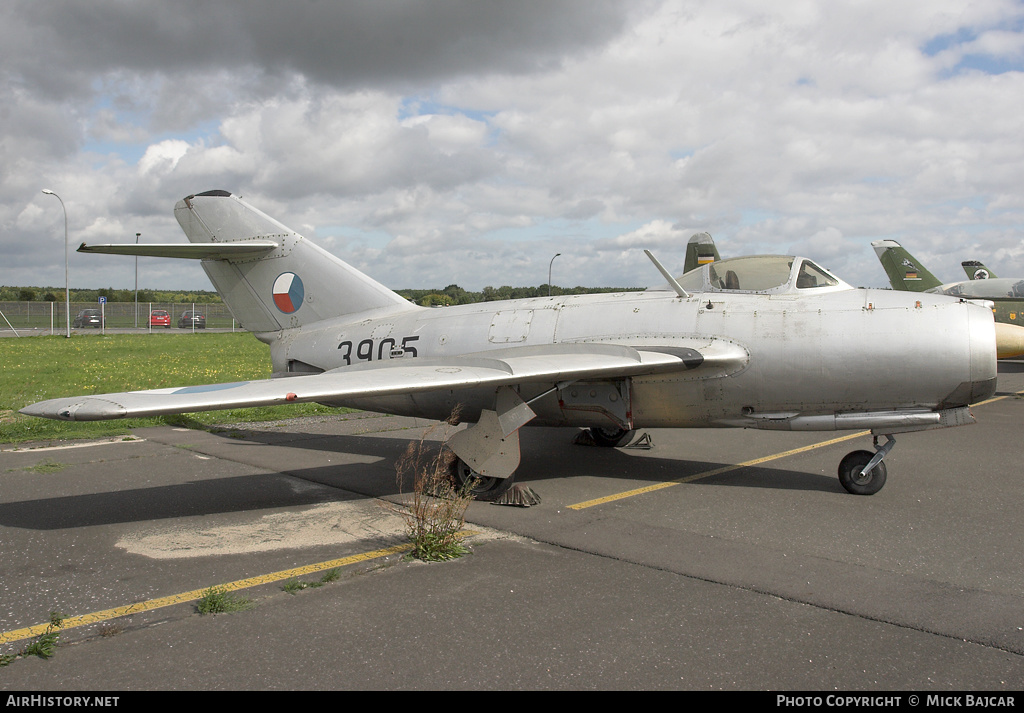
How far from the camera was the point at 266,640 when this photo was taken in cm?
374

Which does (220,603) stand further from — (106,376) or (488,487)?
(106,376)

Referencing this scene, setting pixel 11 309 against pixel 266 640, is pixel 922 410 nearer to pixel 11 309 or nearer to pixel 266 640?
pixel 266 640

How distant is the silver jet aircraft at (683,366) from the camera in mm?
6340

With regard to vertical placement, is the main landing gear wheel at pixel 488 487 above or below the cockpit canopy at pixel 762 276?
below

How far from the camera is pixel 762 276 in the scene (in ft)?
24.4

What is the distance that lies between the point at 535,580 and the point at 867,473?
411 cm

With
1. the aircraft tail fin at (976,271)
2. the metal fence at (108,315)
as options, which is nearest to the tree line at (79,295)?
the metal fence at (108,315)

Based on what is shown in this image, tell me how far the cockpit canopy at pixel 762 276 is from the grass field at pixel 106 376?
8.16m

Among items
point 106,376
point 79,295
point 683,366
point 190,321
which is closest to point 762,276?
point 683,366

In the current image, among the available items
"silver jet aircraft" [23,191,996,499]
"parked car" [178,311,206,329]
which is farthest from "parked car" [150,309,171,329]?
"silver jet aircraft" [23,191,996,499]

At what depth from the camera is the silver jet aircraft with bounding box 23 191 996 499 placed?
250 inches

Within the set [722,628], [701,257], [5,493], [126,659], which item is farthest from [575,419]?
[701,257]

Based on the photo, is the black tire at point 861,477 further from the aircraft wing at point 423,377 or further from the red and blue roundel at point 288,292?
the red and blue roundel at point 288,292
